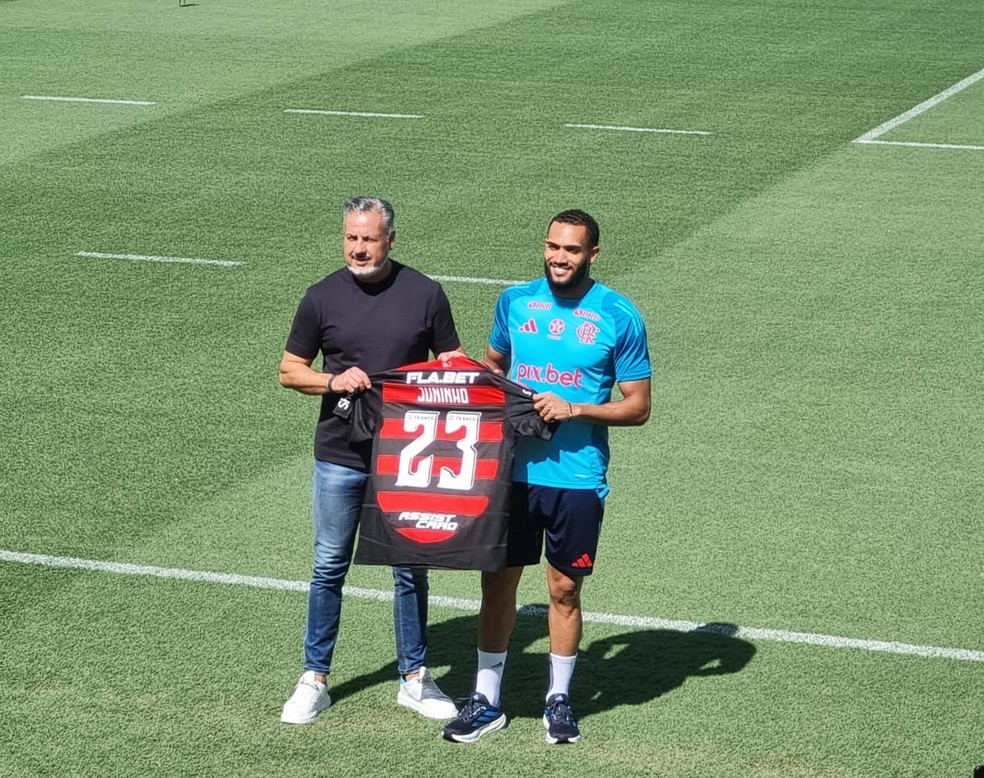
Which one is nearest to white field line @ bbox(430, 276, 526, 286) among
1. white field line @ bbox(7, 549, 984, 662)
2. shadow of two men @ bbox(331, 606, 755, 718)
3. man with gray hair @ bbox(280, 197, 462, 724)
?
white field line @ bbox(7, 549, 984, 662)

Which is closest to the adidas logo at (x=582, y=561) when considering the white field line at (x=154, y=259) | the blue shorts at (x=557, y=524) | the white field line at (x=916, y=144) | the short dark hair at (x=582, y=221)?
the blue shorts at (x=557, y=524)

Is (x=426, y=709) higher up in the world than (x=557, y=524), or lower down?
lower down

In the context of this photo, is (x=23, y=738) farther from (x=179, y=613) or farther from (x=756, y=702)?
(x=756, y=702)

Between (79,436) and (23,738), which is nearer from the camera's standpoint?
(23,738)

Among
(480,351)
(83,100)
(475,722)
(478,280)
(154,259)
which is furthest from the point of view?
(83,100)

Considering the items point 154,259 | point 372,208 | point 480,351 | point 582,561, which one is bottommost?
point 480,351

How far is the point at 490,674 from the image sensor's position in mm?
7465

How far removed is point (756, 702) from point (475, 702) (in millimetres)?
1264

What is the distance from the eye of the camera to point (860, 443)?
1112 cm

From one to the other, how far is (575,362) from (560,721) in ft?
4.96

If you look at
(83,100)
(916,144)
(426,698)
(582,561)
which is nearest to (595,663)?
(426,698)

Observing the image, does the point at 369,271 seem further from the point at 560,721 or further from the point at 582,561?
the point at 560,721

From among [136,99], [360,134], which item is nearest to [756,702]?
[360,134]

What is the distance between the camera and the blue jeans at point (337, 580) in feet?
24.3
